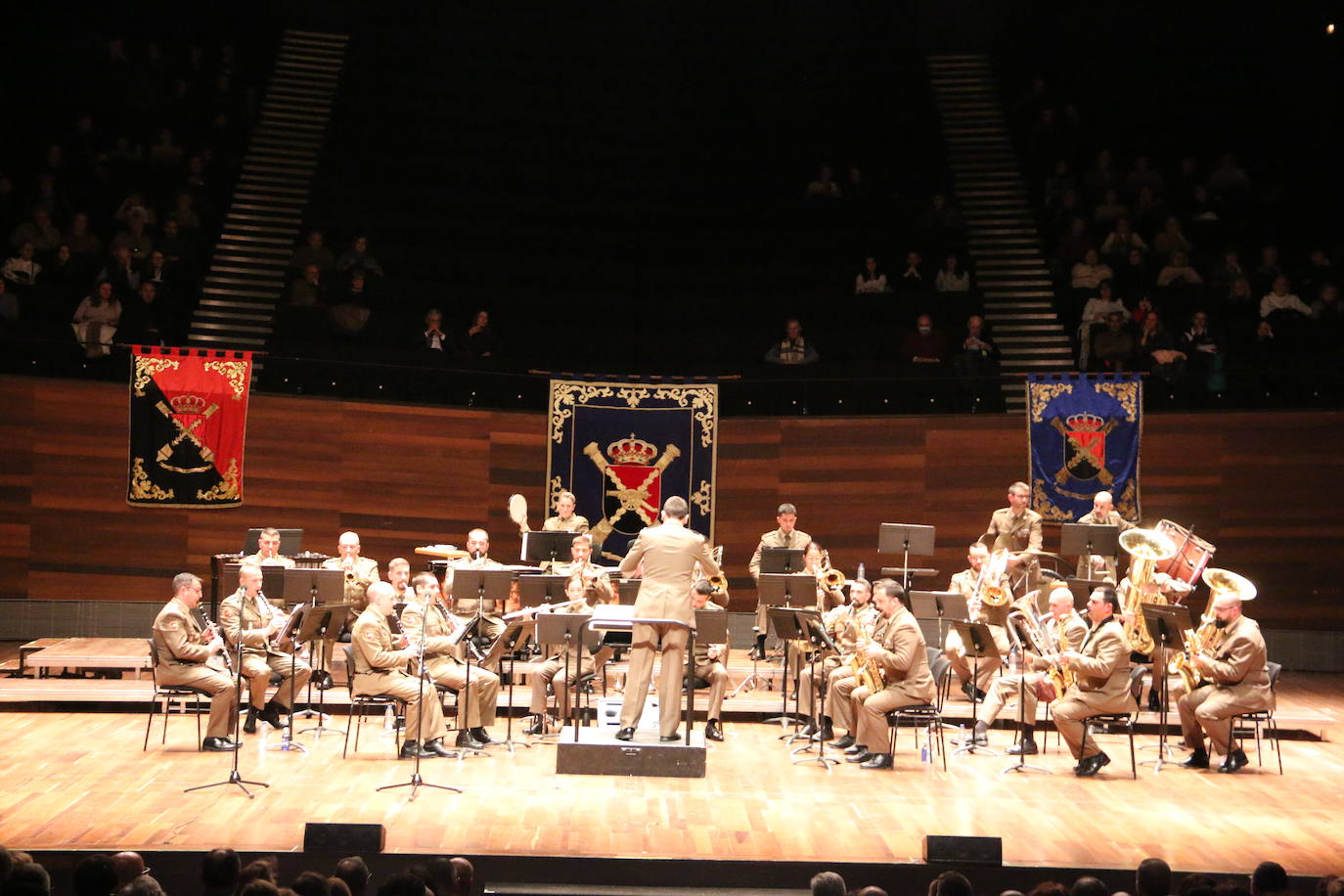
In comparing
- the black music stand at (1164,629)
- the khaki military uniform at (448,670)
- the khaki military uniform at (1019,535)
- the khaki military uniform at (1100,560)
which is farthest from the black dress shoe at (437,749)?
the khaki military uniform at (1100,560)

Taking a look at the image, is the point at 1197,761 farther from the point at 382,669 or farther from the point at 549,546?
the point at 382,669

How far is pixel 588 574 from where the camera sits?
12109mm

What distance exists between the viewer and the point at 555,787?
955cm

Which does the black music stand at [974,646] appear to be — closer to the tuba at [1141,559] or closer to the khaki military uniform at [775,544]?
the tuba at [1141,559]

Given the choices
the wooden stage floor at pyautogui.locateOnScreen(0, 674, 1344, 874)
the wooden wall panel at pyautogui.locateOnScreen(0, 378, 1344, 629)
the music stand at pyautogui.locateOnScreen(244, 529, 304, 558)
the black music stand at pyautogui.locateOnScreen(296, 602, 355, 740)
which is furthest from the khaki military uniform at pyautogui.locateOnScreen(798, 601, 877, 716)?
the music stand at pyautogui.locateOnScreen(244, 529, 304, 558)

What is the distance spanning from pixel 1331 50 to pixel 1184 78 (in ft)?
6.85

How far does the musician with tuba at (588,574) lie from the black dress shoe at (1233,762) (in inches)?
201

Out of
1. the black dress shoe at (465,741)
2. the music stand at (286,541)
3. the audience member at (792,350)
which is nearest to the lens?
the black dress shoe at (465,741)

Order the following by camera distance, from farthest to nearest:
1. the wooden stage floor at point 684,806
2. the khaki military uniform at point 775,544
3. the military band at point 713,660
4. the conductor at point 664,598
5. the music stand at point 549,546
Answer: the khaki military uniform at point 775,544, the music stand at point 549,546, the military band at point 713,660, the conductor at point 664,598, the wooden stage floor at point 684,806

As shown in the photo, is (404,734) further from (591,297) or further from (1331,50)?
(1331,50)

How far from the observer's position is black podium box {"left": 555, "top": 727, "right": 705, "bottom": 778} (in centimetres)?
958

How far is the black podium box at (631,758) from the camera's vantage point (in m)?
9.58

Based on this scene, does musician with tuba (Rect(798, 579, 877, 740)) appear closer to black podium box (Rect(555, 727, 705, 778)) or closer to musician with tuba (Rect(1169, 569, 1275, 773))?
black podium box (Rect(555, 727, 705, 778))

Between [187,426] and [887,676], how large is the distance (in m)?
8.09
